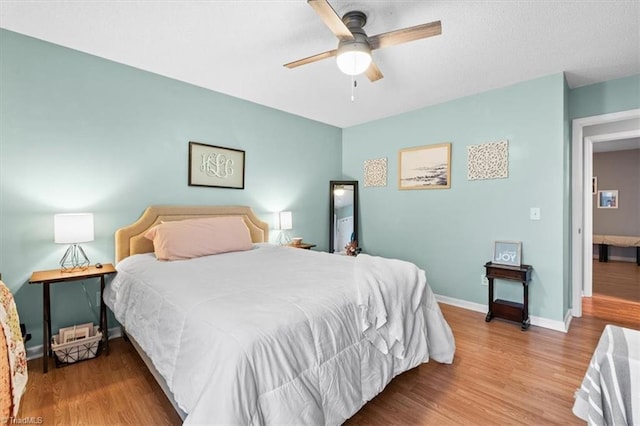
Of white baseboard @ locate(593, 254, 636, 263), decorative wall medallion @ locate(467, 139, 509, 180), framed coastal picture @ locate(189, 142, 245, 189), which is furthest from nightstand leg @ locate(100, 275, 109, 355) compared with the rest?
white baseboard @ locate(593, 254, 636, 263)

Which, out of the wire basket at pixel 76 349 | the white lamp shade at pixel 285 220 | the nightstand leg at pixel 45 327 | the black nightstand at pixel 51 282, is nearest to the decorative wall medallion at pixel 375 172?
the white lamp shade at pixel 285 220

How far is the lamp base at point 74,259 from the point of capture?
8.10ft

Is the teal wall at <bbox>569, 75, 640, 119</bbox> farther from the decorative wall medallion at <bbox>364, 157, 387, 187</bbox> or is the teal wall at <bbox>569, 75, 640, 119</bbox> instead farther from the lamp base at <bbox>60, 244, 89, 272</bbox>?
the lamp base at <bbox>60, 244, 89, 272</bbox>

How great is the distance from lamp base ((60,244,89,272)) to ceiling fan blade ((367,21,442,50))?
288cm

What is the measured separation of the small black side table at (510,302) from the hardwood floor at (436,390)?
31cm

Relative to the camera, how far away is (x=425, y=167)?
3900mm

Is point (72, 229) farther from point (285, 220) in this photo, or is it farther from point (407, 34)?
→ point (407, 34)

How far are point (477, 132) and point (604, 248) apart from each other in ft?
17.7

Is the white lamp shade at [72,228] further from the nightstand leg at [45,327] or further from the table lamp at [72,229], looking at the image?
the nightstand leg at [45,327]

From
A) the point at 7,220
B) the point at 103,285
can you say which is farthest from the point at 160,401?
the point at 7,220

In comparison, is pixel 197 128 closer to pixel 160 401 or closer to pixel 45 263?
pixel 45 263

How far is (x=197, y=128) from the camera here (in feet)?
10.7

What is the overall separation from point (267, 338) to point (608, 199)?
28.1 ft

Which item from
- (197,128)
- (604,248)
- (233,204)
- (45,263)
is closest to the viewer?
(45,263)
